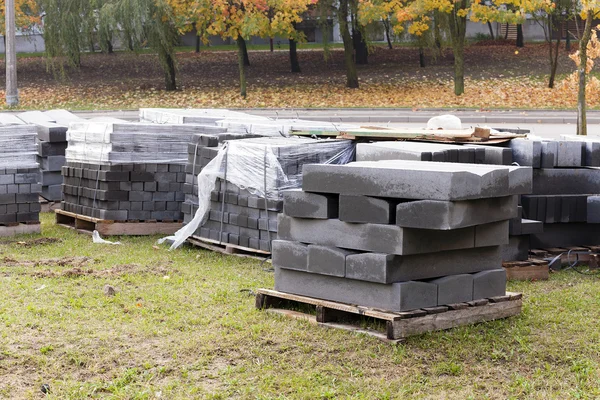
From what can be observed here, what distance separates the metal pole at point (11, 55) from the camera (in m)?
27.4

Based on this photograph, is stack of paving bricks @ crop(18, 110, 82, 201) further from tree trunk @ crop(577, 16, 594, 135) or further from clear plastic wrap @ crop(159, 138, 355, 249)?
tree trunk @ crop(577, 16, 594, 135)

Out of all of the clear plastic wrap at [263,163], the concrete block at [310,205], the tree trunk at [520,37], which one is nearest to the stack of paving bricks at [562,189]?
the clear plastic wrap at [263,163]

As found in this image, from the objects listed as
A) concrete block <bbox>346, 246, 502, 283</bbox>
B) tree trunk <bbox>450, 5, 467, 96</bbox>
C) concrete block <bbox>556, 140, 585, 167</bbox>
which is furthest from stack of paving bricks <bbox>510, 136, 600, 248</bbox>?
tree trunk <bbox>450, 5, 467, 96</bbox>

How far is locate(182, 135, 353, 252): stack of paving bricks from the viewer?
10.3 meters

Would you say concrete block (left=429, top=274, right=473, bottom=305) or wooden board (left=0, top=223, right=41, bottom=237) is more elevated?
concrete block (left=429, top=274, right=473, bottom=305)

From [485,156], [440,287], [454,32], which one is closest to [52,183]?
[485,156]

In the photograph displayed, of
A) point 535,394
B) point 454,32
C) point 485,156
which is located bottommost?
point 535,394

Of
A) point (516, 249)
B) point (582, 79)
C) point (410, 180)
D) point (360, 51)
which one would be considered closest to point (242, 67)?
point (360, 51)

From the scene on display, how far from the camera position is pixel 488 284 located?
25.5ft

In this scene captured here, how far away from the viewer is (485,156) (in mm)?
9539

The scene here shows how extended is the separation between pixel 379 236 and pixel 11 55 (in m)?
23.7

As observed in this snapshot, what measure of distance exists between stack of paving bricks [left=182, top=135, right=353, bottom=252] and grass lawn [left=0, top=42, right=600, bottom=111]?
62.4 feet

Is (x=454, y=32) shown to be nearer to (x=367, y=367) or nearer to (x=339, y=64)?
(x=339, y=64)

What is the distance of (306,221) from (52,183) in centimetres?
820
